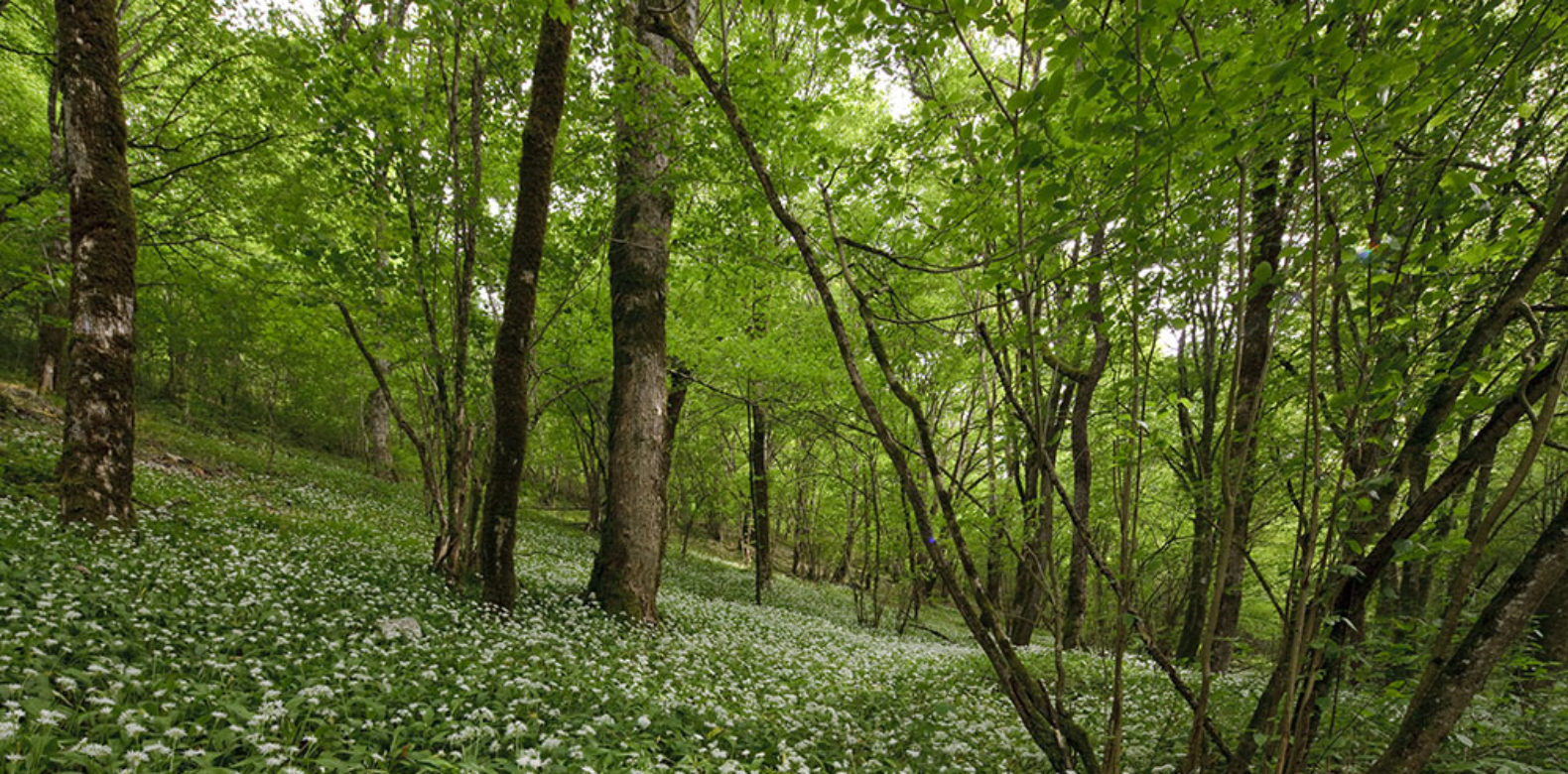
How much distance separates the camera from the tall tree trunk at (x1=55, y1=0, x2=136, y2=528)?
21.1 feet

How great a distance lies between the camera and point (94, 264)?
21.5 feet

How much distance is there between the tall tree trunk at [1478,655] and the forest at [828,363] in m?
0.02

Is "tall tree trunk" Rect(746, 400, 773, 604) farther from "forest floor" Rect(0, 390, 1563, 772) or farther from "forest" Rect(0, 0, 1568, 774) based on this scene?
"forest floor" Rect(0, 390, 1563, 772)

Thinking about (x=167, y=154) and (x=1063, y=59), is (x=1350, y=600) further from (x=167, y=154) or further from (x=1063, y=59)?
(x=167, y=154)

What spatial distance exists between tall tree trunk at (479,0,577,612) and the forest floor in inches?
Result: 33.9

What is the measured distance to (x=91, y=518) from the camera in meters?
6.57

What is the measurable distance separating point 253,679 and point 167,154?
13.4 metres

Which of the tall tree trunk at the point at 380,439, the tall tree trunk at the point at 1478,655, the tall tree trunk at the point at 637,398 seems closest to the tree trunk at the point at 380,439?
the tall tree trunk at the point at 380,439

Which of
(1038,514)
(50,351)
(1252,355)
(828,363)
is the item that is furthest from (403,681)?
(50,351)

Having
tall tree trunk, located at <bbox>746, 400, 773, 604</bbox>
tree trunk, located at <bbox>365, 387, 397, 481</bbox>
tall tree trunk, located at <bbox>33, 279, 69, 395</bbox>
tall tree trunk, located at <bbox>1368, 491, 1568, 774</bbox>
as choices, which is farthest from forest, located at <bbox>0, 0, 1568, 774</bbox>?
tree trunk, located at <bbox>365, 387, 397, 481</bbox>

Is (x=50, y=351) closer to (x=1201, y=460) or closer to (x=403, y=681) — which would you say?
(x=403, y=681)

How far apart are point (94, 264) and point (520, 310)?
182 inches

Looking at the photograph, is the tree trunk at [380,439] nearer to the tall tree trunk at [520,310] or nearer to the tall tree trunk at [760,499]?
the tall tree trunk at [760,499]

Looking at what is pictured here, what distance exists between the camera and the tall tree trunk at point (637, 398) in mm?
8242
